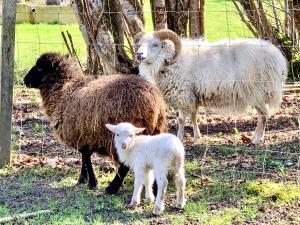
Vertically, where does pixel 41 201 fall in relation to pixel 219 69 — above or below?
below

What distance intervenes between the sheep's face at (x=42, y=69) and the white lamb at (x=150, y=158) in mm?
1472

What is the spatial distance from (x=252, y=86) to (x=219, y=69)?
0.52 meters

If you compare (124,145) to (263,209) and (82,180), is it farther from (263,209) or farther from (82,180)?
(263,209)

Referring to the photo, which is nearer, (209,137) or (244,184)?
(244,184)

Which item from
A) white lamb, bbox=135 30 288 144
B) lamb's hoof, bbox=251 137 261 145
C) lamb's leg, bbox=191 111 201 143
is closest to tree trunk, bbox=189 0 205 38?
white lamb, bbox=135 30 288 144

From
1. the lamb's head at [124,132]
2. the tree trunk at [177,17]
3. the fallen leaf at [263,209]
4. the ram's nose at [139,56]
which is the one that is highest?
the tree trunk at [177,17]

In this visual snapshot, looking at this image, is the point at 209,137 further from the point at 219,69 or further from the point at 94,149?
the point at 94,149

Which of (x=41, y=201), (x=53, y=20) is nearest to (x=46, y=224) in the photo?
(x=41, y=201)

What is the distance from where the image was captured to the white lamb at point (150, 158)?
549cm

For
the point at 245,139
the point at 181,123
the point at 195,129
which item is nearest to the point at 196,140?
the point at 195,129

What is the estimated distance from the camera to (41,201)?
19.6 ft

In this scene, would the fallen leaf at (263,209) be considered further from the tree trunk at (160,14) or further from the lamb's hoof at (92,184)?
the tree trunk at (160,14)

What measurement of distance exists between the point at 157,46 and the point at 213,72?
87cm

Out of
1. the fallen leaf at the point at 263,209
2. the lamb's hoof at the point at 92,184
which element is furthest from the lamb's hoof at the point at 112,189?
the fallen leaf at the point at 263,209
